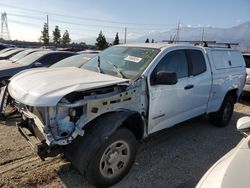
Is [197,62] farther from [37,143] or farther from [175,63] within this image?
[37,143]

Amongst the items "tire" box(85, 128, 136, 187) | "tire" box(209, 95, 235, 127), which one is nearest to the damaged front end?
"tire" box(85, 128, 136, 187)

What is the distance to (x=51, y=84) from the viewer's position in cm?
363

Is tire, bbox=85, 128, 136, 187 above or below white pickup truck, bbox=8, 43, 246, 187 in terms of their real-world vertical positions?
below

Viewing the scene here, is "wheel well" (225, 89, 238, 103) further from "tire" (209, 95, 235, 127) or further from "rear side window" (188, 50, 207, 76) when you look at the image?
"rear side window" (188, 50, 207, 76)

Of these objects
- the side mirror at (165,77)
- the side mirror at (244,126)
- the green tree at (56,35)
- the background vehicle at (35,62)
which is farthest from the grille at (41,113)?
the green tree at (56,35)

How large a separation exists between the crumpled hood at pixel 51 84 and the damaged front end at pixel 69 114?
0.10 meters

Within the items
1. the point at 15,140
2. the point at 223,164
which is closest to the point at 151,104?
the point at 223,164

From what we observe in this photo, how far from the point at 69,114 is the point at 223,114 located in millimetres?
4416

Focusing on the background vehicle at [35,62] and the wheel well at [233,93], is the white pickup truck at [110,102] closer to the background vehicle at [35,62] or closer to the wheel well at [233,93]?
the wheel well at [233,93]

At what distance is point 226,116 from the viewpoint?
6793mm

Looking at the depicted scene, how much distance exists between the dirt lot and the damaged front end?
2.04ft

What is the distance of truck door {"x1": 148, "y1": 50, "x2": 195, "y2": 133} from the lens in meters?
4.33

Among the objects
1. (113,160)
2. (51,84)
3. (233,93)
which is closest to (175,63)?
(113,160)

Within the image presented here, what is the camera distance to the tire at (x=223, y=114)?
259 inches
